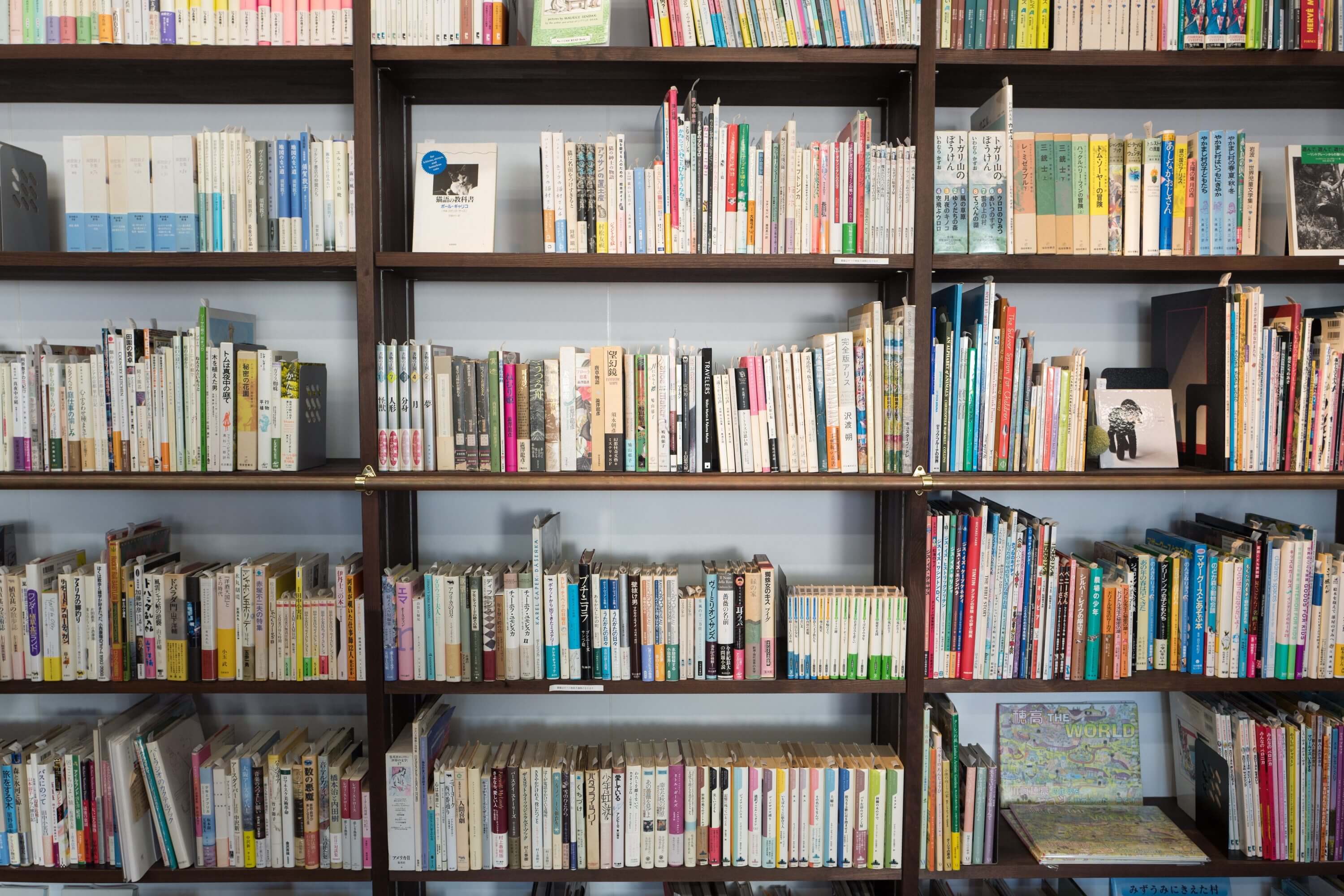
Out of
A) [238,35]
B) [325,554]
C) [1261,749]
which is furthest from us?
[325,554]

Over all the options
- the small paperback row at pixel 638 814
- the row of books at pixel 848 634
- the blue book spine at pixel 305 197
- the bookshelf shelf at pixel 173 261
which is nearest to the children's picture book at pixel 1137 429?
the row of books at pixel 848 634

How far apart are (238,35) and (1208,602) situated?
8.26ft

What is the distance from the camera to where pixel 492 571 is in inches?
72.6

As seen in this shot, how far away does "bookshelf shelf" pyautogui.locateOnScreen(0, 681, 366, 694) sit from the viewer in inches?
68.4

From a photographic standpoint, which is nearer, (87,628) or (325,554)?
(87,628)

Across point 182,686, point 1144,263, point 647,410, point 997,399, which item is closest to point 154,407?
point 182,686

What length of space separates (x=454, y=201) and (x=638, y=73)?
20.1 inches

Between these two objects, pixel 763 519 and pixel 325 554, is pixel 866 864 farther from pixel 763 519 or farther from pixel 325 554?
pixel 325 554


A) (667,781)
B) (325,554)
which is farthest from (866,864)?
(325,554)

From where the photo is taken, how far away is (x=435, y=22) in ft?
5.46

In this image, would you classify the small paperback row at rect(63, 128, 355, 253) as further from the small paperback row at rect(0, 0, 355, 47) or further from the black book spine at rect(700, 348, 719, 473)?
the black book spine at rect(700, 348, 719, 473)

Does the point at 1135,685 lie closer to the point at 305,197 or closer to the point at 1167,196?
the point at 1167,196

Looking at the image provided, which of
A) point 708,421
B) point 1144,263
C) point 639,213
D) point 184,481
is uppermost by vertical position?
point 639,213

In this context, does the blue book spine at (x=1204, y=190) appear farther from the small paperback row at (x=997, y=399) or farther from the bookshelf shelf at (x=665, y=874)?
the bookshelf shelf at (x=665, y=874)
